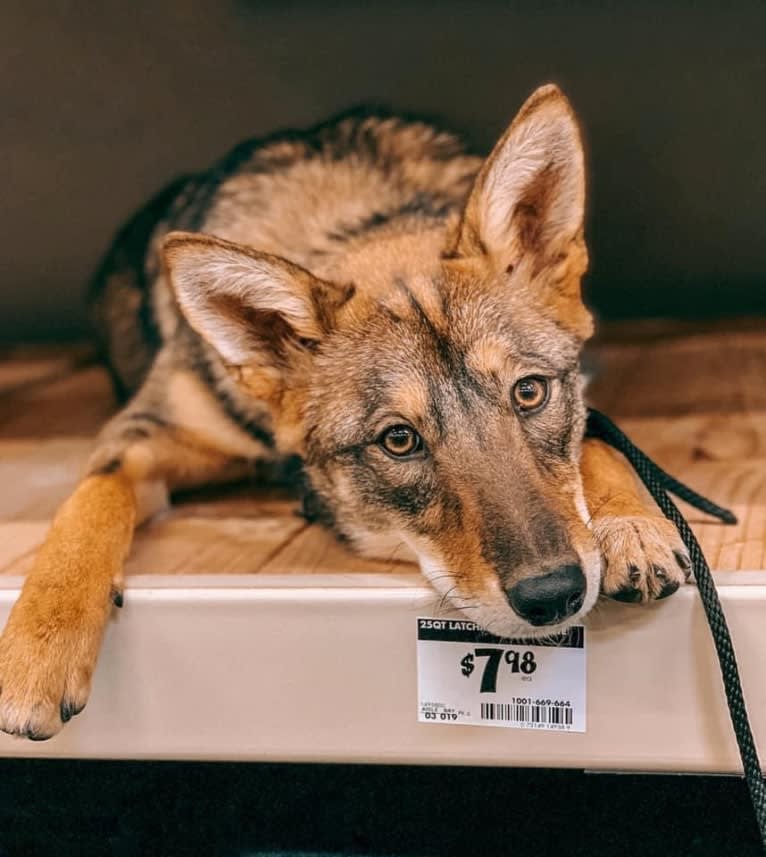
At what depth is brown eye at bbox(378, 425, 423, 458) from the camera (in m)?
1.10

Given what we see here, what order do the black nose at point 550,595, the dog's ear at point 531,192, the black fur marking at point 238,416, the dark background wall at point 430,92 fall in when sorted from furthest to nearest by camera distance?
the dark background wall at point 430,92, the black fur marking at point 238,416, the dog's ear at point 531,192, the black nose at point 550,595

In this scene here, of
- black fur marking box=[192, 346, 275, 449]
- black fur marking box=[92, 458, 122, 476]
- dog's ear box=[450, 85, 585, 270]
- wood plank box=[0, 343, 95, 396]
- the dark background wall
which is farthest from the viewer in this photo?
wood plank box=[0, 343, 95, 396]

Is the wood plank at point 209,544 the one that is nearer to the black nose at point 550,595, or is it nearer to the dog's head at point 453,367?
the dog's head at point 453,367

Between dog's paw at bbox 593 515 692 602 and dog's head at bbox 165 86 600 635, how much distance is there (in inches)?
0.9

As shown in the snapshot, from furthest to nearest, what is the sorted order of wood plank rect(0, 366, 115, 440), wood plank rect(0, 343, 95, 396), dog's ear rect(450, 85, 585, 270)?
wood plank rect(0, 343, 95, 396) → wood plank rect(0, 366, 115, 440) → dog's ear rect(450, 85, 585, 270)

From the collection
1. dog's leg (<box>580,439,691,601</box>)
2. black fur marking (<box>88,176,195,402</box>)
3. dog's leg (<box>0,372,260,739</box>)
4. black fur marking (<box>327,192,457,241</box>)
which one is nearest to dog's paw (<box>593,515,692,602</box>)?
dog's leg (<box>580,439,691,601</box>)

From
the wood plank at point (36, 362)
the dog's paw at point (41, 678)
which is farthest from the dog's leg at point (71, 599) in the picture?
the wood plank at point (36, 362)

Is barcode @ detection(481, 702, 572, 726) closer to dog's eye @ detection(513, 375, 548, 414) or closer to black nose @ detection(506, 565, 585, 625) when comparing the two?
black nose @ detection(506, 565, 585, 625)

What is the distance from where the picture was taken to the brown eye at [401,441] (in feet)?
3.61

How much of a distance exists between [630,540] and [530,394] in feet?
0.72

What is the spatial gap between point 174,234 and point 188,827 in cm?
76

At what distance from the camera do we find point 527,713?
0.96m

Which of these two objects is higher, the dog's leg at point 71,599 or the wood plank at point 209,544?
the dog's leg at point 71,599

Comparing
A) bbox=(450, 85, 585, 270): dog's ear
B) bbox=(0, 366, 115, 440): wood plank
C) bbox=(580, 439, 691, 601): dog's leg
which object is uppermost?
Result: bbox=(450, 85, 585, 270): dog's ear
